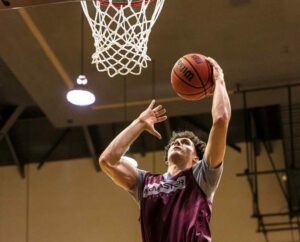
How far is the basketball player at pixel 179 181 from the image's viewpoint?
3.00 metres

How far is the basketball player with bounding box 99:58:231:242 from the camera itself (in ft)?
9.84

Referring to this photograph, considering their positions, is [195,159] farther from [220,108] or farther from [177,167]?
[220,108]

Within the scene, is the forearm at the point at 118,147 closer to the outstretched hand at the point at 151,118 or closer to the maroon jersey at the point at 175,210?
the outstretched hand at the point at 151,118

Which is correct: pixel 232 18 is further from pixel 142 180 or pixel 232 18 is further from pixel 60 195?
pixel 60 195

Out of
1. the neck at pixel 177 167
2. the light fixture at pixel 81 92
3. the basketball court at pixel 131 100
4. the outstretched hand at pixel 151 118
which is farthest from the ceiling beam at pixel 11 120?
Answer: the neck at pixel 177 167

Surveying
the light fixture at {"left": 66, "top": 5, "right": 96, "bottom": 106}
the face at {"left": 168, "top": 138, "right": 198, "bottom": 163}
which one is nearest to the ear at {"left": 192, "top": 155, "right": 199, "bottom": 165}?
the face at {"left": 168, "top": 138, "right": 198, "bottom": 163}

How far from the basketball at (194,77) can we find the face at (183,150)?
24 centimetres

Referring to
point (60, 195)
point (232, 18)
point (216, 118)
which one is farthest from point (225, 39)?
point (60, 195)

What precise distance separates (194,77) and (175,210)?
0.68m

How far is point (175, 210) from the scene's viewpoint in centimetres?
304

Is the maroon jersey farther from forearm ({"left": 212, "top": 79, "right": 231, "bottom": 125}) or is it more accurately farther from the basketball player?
forearm ({"left": 212, "top": 79, "right": 231, "bottom": 125})

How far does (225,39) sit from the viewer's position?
6.72 metres

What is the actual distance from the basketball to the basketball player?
7 centimetres

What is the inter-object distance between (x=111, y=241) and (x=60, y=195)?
1.11 m
